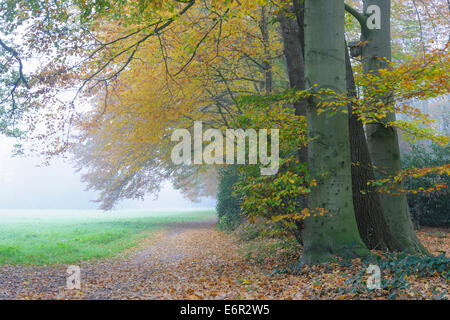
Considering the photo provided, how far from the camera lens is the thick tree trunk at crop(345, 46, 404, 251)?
22.1 feet

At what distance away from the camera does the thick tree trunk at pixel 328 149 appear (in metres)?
6.00

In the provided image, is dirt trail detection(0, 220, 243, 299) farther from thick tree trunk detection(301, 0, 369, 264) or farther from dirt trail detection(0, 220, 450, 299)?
thick tree trunk detection(301, 0, 369, 264)

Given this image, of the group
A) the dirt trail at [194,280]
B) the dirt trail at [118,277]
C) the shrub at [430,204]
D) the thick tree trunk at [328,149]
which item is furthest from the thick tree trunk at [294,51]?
the shrub at [430,204]

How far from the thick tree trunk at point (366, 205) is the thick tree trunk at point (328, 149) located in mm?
734

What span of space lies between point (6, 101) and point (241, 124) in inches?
277

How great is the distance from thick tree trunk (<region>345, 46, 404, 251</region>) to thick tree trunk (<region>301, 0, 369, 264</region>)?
734 millimetres

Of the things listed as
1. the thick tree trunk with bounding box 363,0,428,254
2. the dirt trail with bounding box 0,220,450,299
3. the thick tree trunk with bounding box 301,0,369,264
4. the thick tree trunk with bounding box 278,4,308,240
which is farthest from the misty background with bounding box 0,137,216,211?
the thick tree trunk with bounding box 301,0,369,264

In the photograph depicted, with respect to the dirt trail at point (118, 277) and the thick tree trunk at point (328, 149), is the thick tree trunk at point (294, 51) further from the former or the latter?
the dirt trail at point (118, 277)

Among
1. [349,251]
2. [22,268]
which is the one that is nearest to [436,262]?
[349,251]

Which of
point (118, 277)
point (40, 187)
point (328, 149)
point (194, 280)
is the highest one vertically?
point (328, 149)

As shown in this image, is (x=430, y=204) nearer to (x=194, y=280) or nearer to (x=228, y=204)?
(x=228, y=204)

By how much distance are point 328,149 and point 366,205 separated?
5.06 feet

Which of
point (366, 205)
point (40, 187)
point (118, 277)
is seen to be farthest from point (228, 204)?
point (40, 187)

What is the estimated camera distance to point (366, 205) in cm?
675
